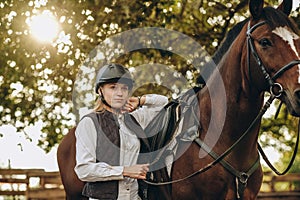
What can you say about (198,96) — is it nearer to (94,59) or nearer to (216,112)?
(216,112)

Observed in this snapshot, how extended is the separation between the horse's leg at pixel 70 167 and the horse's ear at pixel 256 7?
255 centimetres

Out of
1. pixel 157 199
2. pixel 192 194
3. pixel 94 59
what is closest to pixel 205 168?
pixel 192 194

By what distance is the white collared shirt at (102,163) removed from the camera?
4.79 m

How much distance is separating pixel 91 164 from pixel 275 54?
5.21 ft

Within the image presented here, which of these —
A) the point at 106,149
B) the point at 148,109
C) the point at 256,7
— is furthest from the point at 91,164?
the point at 256,7

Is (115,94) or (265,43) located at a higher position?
(265,43)

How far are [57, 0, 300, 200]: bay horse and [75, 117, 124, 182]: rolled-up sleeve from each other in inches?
26.3

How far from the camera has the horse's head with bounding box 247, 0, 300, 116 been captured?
454cm

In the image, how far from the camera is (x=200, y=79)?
558 cm

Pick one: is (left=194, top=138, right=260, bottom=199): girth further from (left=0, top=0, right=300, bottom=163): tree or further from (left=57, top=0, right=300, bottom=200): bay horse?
(left=0, top=0, right=300, bottom=163): tree

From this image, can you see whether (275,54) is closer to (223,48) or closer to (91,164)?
(223,48)

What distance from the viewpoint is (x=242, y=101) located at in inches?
198

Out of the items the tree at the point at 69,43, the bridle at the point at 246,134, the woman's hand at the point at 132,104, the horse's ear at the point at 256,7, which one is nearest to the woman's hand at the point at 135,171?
→ the bridle at the point at 246,134

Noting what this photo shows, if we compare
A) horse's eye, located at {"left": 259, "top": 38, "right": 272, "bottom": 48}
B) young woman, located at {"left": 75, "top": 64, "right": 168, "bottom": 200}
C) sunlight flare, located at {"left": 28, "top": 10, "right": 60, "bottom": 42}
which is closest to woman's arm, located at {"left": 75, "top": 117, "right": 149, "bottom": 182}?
young woman, located at {"left": 75, "top": 64, "right": 168, "bottom": 200}
